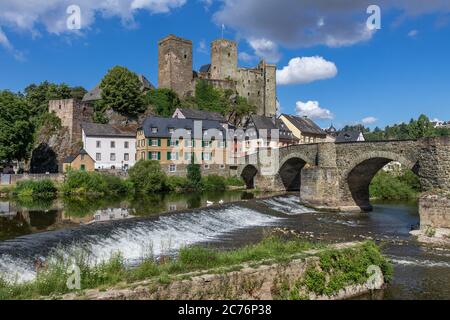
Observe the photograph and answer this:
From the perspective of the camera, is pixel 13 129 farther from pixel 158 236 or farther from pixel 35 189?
pixel 158 236

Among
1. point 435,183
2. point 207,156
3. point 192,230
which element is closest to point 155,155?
point 207,156

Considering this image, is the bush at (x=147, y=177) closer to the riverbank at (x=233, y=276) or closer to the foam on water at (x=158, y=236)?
the foam on water at (x=158, y=236)

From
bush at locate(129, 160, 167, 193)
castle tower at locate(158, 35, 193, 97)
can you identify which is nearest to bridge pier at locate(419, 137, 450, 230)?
bush at locate(129, 160, 167, 193)

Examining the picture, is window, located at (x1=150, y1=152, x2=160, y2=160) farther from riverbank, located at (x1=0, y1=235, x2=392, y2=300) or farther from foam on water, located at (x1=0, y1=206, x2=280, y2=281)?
riverbank, located at (x1=0, y1=235, x2=392, y2=300)

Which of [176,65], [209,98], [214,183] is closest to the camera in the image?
[214,183]

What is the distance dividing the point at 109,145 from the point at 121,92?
879cm

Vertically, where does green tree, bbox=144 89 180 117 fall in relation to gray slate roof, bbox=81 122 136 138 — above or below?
above

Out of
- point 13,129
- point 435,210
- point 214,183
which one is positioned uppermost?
point 13,129

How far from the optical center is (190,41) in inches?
2739

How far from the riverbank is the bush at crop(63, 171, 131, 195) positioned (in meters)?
30.1

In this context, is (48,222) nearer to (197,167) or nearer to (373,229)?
(373,229)

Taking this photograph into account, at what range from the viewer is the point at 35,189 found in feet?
126

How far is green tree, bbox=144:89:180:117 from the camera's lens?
61188 millimetres

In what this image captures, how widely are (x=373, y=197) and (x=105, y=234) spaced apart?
99.5ft
